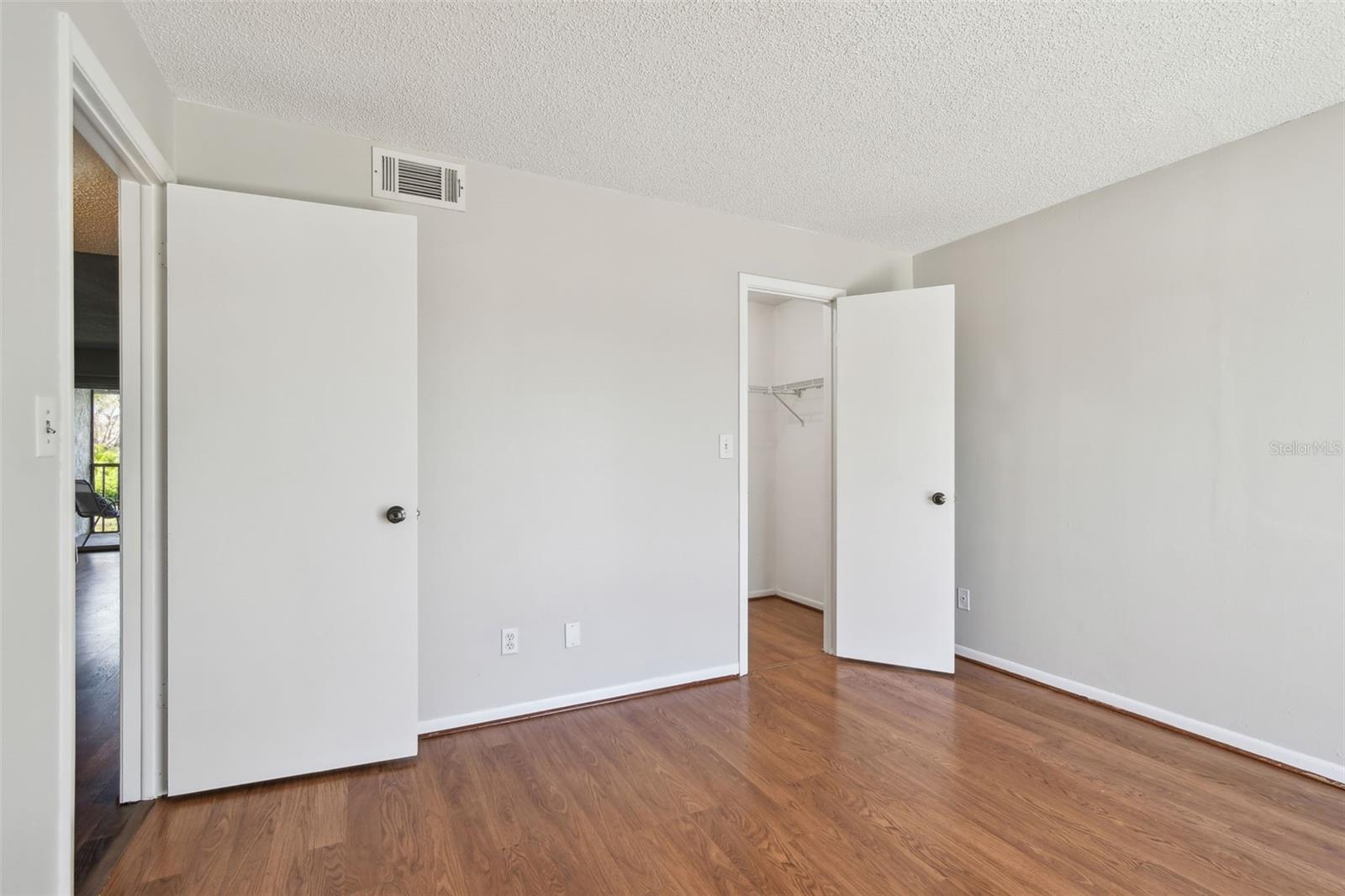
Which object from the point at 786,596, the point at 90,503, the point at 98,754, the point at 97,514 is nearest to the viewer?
the point at 98,754

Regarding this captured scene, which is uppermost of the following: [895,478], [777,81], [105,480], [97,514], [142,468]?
[777,81]

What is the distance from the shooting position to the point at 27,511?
47.9 inches

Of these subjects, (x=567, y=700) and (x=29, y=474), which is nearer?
(x=29, y=474)

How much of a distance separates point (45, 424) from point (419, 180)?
1649 millimetres

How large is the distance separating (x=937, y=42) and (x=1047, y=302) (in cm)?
178

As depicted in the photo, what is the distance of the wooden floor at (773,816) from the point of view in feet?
5.51

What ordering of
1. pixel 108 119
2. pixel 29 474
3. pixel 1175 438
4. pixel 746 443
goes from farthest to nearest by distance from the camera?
1. pixel 746 443
2. pixel 1175 438
3. pixel 108 119
4. pixel 29 474

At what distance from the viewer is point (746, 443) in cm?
331

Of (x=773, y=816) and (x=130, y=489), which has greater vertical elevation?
(x=130, y=489)

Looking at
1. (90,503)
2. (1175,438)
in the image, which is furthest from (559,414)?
(90,503)

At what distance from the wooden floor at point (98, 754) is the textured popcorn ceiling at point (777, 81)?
1734 mm

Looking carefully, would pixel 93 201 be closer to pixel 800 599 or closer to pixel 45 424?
pixel 45 424

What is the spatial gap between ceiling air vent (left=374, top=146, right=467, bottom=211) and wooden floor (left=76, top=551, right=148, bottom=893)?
1.63 metres

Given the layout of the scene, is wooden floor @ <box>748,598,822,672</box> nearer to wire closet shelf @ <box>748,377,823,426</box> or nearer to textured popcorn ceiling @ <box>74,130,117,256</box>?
wire closet shelf @ <box>748,377,823,426</box>
